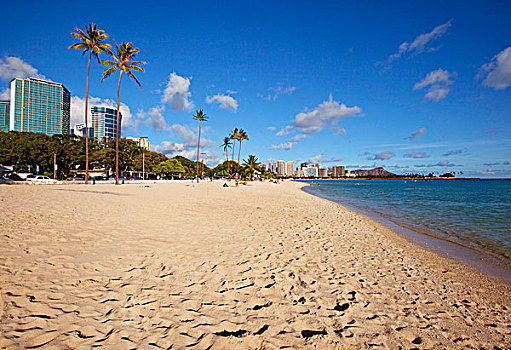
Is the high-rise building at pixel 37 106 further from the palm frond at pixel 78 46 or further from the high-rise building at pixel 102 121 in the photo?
the palm frond at pixel 78 46

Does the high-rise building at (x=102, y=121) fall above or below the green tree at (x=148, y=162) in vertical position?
above

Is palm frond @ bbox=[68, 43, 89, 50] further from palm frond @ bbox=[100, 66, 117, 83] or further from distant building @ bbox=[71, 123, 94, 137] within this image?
distant building @ bbox=[71, 123, 94, 137]

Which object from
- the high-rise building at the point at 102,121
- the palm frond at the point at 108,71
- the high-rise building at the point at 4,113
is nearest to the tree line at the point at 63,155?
the palm frond at the point at 108,71

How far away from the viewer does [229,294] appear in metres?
3.46

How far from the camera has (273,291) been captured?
362 centimetres

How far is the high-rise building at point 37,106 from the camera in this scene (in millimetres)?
94125

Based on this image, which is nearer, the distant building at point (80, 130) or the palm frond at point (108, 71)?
the palm frond at point (108, 71)

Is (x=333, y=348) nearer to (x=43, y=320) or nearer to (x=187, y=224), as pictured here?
(x=43, y=320)

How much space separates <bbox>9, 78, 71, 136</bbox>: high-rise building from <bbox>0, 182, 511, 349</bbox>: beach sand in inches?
4875

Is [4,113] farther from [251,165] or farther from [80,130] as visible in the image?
[251,165]

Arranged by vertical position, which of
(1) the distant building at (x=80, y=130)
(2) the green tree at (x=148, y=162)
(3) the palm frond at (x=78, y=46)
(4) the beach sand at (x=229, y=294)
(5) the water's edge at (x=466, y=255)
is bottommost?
(5) the water's edge at (x=466, y=255)

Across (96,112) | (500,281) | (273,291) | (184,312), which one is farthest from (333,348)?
(96,112)

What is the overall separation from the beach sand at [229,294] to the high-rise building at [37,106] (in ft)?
406

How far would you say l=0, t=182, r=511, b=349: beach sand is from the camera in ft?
8.40
